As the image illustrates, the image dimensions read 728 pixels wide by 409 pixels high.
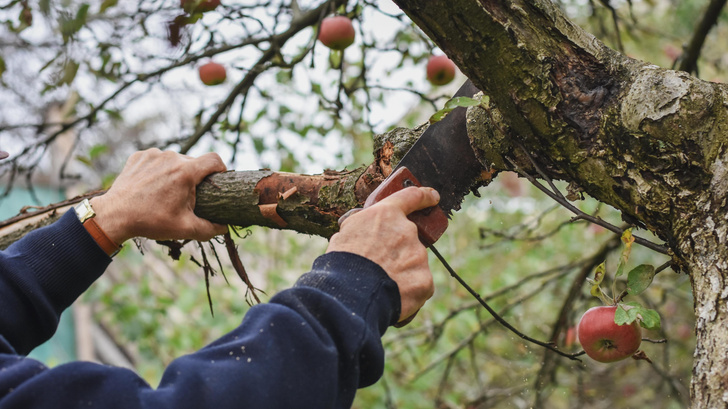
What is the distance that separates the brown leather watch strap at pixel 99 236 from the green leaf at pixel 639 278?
120 centimetres

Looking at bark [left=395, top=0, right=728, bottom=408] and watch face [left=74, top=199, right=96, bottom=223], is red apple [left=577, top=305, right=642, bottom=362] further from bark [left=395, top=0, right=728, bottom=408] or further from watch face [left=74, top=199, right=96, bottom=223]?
watch face [left=74, top=199, right=96, bottom=223]

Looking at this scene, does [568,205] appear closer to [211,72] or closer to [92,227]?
[92,227]

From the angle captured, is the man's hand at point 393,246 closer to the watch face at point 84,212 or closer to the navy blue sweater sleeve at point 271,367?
the navy blue sweater sleeve at point 271,367

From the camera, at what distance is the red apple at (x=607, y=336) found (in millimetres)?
1280

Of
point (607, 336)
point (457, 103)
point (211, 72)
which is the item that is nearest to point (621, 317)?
point (607, 336)

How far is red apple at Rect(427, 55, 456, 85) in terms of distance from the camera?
2559 millimetres

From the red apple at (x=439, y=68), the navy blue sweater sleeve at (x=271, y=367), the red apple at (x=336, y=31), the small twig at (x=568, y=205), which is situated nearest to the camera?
the navy blue sweater sleeve at (x=271, y=367)

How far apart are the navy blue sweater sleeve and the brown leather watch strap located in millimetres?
490

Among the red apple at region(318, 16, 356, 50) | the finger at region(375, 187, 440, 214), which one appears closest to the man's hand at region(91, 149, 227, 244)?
the finger at region(375, 187, 440, 214)

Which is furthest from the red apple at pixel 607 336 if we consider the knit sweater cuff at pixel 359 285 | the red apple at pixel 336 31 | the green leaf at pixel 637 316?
the red apple at pixel 336 31

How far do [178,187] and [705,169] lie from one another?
3.90 ft

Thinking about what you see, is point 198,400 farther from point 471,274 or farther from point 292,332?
point 471,274

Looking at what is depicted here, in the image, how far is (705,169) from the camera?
3.31 feet

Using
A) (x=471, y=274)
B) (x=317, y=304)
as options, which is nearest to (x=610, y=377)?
(x=471, y=274)
